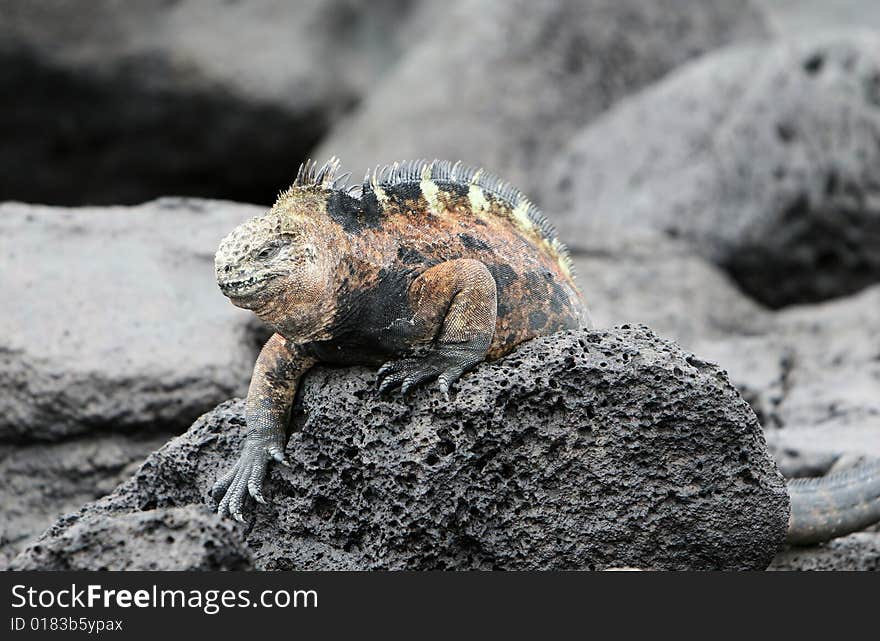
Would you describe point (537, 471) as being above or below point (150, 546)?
above

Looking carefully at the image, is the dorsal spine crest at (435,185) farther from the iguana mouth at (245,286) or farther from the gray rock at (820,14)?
the gray rock at (820,14)

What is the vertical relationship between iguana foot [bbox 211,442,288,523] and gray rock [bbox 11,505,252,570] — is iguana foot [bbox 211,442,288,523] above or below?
above

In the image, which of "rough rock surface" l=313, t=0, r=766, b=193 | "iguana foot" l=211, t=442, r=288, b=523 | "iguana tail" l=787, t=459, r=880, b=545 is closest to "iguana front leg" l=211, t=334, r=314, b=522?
"iguana foot" l=211, t=442, r=288, b=523

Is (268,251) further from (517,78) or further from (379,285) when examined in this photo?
(517,78)

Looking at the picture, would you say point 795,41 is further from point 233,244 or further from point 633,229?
point 233,244

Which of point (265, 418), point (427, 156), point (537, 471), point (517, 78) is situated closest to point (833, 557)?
point (537, 471)

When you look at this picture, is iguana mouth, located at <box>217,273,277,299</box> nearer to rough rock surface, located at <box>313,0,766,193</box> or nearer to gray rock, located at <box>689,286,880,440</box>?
gray rock, located at <box>689,286,880,440</box>

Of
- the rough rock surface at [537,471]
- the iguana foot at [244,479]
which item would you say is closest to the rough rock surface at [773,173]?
the rough rock surface at [537,471]
